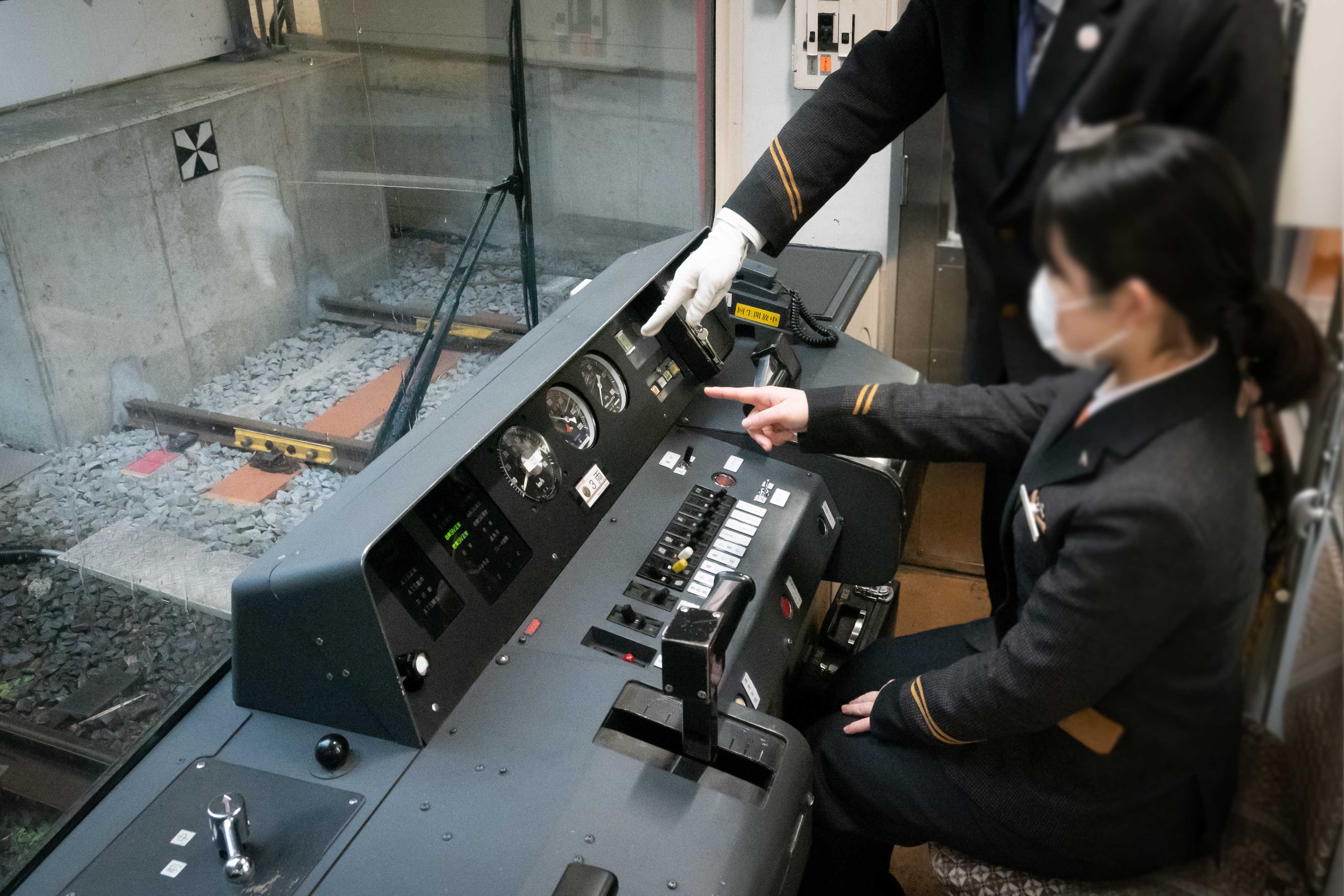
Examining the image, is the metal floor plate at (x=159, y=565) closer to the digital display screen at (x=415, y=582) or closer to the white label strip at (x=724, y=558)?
the digital display screen at (x=415, y=582)

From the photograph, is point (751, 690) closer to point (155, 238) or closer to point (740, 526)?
point (740, 526)

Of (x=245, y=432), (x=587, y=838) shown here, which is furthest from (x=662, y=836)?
(x=245, y=432)

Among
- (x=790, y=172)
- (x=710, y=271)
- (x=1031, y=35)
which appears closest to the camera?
(x=1031, y=35)

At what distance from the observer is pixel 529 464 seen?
1.61 meters

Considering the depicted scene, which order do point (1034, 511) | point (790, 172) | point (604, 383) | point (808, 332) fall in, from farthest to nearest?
point (808, 332)
point (604, 383)
point (790, 172)
point (1034, 511)

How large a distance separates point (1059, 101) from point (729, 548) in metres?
1.21

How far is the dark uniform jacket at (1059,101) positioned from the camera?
0.50m

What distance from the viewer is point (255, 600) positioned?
133 cm

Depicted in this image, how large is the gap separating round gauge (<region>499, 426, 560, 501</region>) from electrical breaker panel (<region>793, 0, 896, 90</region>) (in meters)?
1.56

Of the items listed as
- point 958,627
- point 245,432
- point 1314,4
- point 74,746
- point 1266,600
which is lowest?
point 74,746

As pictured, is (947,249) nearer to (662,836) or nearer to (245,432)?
(662,836)

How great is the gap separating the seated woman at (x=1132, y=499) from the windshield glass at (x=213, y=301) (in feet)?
4.05

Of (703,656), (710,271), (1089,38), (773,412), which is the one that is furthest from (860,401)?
(1089,38)

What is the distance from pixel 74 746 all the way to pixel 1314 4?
165 cm
